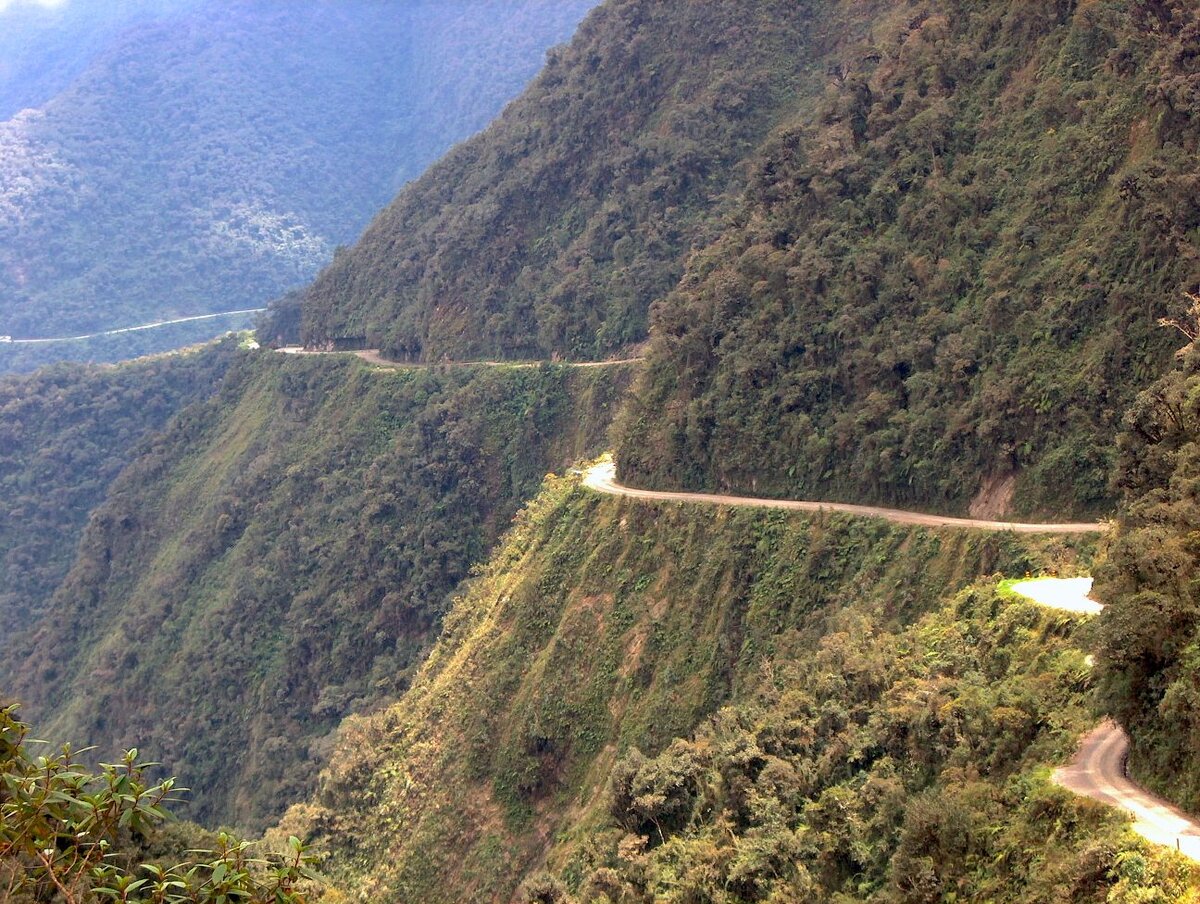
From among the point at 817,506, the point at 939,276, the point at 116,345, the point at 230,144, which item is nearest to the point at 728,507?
the point at 817,506

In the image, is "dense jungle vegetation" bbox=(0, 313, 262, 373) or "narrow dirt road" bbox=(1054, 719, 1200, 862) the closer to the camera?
"narrow dirt road" bbox=(1054, 719, 1200, 862)

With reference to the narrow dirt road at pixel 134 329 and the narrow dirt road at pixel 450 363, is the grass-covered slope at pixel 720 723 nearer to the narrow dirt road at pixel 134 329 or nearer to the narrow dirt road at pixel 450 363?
the narrow dirt road at pixel 450 363

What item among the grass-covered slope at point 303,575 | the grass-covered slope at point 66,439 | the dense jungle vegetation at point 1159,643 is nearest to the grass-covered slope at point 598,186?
the grass-covered slope at point 303,575

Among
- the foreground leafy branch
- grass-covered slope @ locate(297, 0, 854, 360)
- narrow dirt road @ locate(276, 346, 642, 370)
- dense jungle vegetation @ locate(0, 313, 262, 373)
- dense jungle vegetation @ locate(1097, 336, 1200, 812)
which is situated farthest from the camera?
dense jungle vegetation @ locate(0, 313, 262, 373)

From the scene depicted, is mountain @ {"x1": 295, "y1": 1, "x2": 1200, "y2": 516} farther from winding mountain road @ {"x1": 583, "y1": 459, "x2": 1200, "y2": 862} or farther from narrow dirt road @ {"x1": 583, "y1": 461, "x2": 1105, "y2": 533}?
winding mountain road @ {"x1": 583, "y1": 459, "x2": 1200, "y2": 862}

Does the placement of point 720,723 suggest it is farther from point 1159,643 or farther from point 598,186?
point 598,186

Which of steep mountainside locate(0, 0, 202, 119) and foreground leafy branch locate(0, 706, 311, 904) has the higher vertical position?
steep mountainside locate(0, 0, 202, 119)

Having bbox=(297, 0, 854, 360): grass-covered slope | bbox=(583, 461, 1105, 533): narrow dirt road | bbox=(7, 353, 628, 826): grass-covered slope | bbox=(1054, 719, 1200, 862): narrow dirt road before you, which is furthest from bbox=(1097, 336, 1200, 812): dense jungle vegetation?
bbox=(297, 0, 854, 360): grass-covered slope
